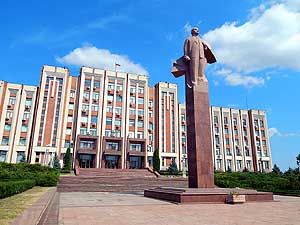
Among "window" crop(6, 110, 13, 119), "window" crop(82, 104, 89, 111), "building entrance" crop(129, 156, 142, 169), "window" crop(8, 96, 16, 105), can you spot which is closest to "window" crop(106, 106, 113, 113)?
"window" crop(82, 104, 89, 111)

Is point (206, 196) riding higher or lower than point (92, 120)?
lower

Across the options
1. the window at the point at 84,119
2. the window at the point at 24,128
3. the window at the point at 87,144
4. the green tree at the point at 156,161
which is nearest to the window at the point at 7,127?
the window at the point at 24,128

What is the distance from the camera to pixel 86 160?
117ft

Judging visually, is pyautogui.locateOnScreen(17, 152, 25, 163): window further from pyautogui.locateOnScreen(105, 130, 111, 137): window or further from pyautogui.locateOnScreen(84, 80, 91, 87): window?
pyautogui.locateOnScreen(84, 80, 91, 87): window

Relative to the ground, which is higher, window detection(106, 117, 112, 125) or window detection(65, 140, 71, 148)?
window detection(106, 117, 112, 125)

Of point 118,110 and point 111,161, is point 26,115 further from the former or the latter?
point 111,161

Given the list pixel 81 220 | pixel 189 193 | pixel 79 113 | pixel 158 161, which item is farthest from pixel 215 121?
pixel 81 220

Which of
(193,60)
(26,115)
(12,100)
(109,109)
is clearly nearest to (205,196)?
(193,60)

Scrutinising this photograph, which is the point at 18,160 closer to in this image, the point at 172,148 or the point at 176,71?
the point at 172,148

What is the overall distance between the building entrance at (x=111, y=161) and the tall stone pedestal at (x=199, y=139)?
26.3m

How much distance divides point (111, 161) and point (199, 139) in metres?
27.2

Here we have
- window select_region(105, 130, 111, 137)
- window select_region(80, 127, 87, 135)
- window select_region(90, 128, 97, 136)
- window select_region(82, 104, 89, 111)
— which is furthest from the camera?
window select_region(82, 104, 89, 111)

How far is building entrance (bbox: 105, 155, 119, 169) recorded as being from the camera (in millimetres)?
36375

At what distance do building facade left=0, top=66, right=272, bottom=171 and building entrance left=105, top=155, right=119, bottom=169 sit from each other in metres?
0.15
